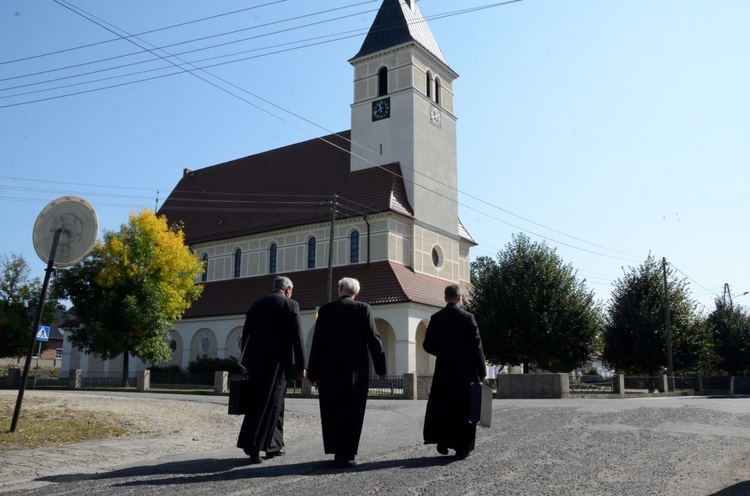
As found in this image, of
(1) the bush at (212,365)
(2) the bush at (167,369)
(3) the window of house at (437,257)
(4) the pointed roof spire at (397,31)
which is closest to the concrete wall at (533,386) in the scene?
(3) the window of house at (437,257)

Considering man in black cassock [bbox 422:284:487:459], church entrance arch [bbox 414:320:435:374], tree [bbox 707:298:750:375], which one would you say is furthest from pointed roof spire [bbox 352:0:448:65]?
man in black cassock [bbox 422:284:487:459]

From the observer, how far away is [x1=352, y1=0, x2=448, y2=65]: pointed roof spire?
135ft

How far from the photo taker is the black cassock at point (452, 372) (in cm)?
757

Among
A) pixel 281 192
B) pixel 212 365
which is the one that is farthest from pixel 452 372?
pixel 281 192

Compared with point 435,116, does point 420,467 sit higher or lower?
lower

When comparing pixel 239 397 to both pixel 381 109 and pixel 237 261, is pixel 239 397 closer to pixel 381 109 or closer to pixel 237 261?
pixel 381 109

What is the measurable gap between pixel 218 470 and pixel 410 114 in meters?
35.2

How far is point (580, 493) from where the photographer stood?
5.44 metres

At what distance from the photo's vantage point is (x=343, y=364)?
287 inches

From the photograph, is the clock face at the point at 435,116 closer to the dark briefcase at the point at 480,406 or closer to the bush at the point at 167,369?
the bush at the point at 167,369

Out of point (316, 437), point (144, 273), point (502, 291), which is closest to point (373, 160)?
point (502, 291)

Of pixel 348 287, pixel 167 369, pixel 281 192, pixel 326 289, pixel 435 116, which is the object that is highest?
pixel 435 116

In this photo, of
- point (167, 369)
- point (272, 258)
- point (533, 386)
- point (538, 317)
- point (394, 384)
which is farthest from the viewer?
point (272, 258)

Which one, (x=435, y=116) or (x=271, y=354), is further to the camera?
(x=435, y=116)
